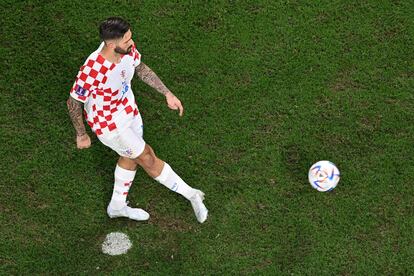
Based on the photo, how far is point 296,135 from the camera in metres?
6.59

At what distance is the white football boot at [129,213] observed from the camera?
6.14 m

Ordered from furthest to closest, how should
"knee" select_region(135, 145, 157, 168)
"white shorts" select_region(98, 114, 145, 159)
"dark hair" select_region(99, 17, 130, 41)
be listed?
"knee" select_region(135, 145, 157, 168) → "white shorts" select_region(98, 114, 145, 159) → "dark hair" select_region(99, 17, 130, 41)

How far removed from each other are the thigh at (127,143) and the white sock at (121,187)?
0.38 meters

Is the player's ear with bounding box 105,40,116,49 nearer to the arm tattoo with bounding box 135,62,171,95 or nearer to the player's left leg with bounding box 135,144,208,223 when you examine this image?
the arm tattoo with bounding box 135,62,171,95

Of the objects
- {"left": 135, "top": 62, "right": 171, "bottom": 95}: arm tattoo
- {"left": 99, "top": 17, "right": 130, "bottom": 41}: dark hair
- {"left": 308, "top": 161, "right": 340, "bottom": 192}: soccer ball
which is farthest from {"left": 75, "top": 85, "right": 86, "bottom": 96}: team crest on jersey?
{"left": 308, "top": 161, "right": 340, "bottom": 192}: soccer ball

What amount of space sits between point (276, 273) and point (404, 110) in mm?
2274

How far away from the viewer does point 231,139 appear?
6.57m

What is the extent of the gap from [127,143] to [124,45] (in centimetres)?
92

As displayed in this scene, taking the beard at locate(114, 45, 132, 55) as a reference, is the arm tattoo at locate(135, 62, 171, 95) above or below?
below

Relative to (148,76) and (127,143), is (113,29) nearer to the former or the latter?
(148,76)

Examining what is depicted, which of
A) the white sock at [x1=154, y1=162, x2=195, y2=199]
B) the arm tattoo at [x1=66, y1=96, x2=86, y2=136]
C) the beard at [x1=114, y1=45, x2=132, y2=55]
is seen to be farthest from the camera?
the white sock at [x1=154, y1=162, x2=195, y2=199]

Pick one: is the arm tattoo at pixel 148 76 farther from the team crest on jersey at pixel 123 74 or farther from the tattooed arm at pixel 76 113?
the tattooed arm at pixel 76 113

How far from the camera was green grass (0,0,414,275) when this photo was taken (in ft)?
20.2

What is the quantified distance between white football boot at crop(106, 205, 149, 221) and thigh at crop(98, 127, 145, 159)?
915 millimetres
